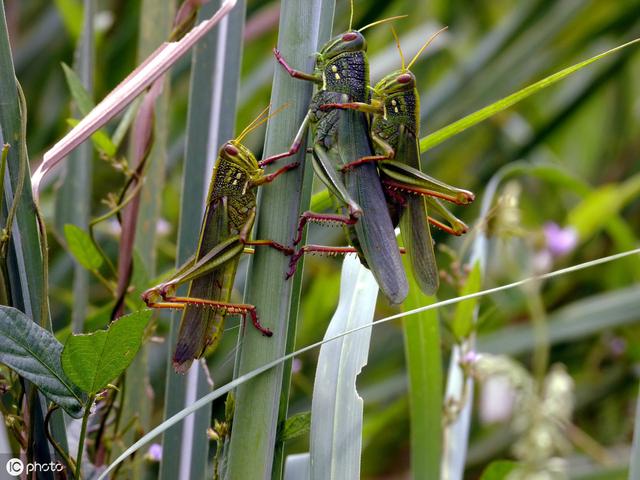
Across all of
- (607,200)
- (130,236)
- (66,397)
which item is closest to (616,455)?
(607,200)

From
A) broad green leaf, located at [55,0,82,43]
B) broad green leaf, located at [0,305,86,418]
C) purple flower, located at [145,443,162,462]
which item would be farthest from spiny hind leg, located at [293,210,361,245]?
broad green leaf, located at [55,0,82,43]

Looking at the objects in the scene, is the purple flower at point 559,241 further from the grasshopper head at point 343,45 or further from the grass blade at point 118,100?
the grass blade at point 118,100

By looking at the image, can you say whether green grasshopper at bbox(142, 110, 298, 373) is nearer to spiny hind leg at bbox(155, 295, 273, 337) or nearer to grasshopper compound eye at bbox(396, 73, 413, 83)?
spiny hind leg at bbox(155, 295, 273, 337)

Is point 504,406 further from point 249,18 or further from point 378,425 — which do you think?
point 249,18

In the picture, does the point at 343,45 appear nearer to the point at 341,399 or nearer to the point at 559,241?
the point at 341,399

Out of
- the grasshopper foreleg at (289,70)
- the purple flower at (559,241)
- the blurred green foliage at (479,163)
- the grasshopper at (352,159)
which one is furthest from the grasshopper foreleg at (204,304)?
the purple flower at (559,241)
